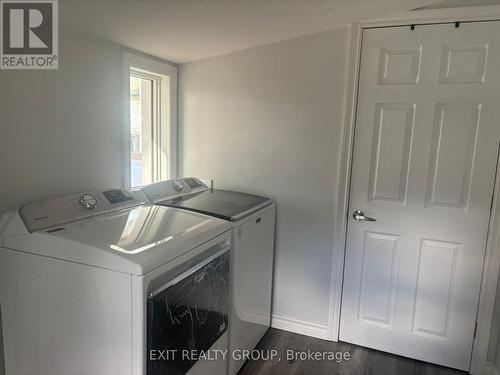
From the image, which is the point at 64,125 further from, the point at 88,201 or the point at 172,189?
the point at 172,189

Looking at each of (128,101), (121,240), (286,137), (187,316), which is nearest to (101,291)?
(121,240)

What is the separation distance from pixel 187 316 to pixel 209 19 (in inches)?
56.5

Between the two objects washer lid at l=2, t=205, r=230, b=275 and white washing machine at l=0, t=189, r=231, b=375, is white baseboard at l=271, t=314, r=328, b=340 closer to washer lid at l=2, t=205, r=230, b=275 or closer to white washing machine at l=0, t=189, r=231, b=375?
white washing machine at l=0, t=189, r=231, b=375

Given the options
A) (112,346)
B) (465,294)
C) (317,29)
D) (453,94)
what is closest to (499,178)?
(453,94)

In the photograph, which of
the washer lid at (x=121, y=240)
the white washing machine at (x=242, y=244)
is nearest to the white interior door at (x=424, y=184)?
the white washing machine at (x=242, y=244)

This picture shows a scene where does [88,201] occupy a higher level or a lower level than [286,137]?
lower

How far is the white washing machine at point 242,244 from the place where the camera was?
1.92 metres

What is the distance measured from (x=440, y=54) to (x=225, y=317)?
6.33ft

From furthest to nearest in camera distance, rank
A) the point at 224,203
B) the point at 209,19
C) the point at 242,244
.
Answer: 1. the point at 224,203
2. the point at 242,244
3. the point at 209,19

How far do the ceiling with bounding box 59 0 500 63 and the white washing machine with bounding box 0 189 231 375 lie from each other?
85 cm

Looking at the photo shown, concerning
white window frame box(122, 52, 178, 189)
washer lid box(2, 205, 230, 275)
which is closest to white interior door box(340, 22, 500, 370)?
washer lid box(2, 205, 230, 275)

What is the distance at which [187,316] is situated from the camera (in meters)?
1.47

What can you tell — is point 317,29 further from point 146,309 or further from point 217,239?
point 146,309

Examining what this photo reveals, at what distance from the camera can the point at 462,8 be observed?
6.37 ft
